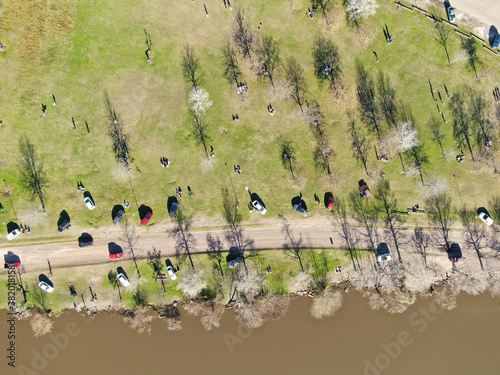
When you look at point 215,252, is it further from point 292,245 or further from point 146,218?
point 292,245

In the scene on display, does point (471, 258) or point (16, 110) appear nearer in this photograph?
point (16, 110)

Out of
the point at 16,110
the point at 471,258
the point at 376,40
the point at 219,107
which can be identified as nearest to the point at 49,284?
→ the point at 16,110

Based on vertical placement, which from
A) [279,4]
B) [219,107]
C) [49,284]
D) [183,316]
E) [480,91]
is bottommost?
[183,316]

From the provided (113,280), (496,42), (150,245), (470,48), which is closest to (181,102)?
(150,245)

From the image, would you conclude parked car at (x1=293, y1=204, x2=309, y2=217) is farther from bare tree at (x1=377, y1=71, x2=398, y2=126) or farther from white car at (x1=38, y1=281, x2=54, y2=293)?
white car at (x1=38, y1=281, x2=54, y2=293)

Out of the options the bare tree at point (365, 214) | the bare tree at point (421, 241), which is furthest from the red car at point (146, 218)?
the bare tree at point (421, 241)

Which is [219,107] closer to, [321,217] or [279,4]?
[279,4]
